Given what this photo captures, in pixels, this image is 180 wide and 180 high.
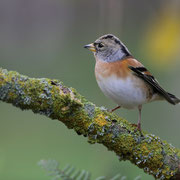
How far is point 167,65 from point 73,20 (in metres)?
6.91

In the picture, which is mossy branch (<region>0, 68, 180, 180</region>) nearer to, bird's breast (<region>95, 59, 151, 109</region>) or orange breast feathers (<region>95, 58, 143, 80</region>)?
bird's breast (<region>95, 59, 151, 109</region>)

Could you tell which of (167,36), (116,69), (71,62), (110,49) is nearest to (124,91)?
(116,69)

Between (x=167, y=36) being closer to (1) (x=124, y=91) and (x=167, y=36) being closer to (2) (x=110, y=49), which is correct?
(2) (x=110, y=49)

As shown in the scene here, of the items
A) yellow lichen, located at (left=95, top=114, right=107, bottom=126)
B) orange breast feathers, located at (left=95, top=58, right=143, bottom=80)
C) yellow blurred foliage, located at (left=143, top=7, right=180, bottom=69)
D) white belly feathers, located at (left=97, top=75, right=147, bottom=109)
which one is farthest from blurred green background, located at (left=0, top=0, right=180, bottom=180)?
yellow lichen, located at (left=95, top=114, right=107, bottom=126)

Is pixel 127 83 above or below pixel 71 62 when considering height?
below

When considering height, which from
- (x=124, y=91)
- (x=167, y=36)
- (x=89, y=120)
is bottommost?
(x=89, y=120)

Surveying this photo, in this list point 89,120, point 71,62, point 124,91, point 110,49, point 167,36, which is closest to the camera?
point 89,120

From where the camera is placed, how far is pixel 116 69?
107 inches

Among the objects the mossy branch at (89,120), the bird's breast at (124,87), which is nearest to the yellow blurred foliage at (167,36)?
the bird's breast at (124,87)

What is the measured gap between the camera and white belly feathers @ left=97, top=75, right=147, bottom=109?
2.62 metres

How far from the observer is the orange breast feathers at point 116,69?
2690 mm

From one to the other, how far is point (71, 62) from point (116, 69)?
17.8 feet

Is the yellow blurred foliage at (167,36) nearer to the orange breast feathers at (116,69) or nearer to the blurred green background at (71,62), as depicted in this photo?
the blurred green background at (71,62)

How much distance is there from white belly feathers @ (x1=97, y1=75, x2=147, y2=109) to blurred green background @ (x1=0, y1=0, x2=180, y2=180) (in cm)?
77
